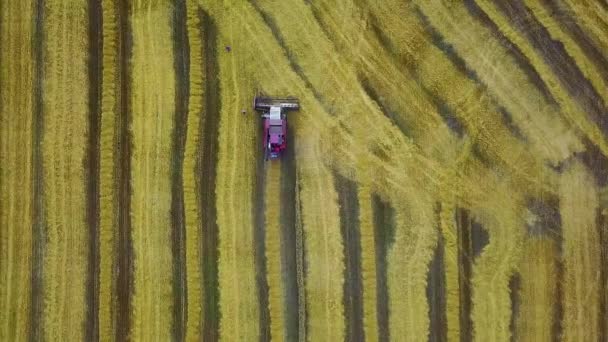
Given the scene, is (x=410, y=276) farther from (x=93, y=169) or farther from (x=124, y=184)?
(x=93, y=169)

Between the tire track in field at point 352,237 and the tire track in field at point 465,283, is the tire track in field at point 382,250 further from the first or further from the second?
the tire track in field at point 465,283

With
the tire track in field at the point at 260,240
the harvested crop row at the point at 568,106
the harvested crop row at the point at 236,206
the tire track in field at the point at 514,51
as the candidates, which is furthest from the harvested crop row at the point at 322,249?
the harvested crop row at the point at 568,106

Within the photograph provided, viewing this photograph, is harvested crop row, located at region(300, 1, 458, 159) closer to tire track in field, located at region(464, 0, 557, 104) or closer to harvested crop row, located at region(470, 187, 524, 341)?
harvested crop row, located at region(470, 187, 524, 341)

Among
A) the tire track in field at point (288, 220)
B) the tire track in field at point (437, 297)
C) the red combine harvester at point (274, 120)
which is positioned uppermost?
the red combine harvester at point (274, 120)

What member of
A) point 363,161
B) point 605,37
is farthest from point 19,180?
point 605,37

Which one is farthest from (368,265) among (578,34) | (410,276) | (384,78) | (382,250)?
(578,34)
